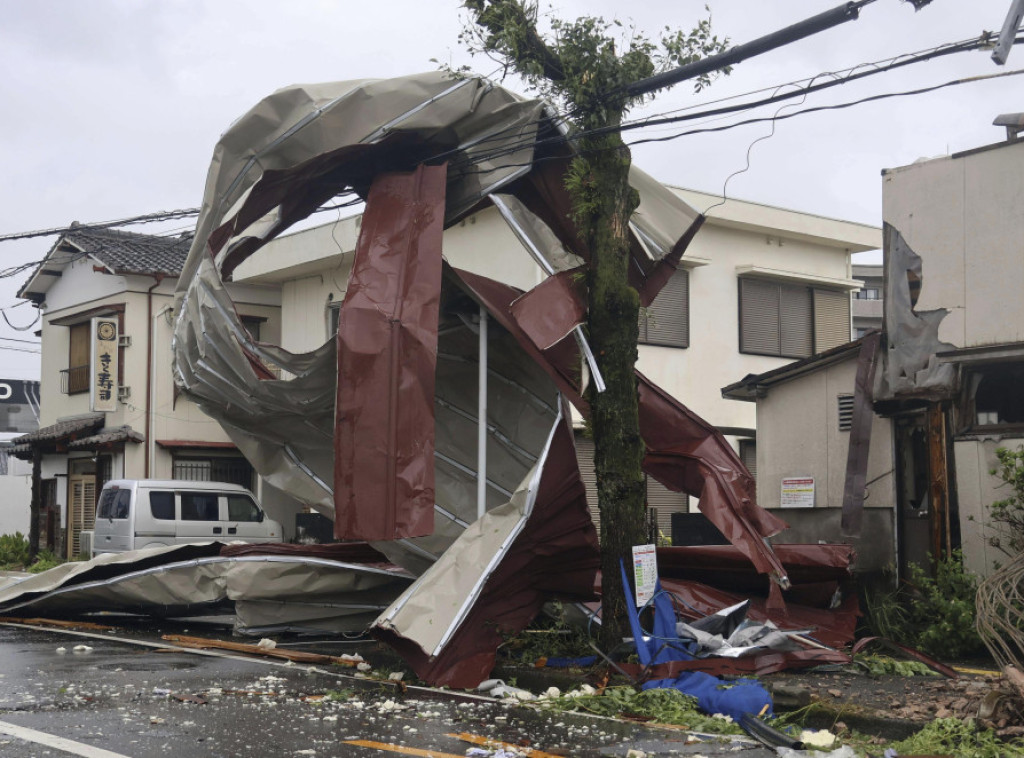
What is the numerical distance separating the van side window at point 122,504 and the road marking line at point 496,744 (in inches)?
649

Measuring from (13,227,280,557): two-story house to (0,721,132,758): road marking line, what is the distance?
2082 centimetres

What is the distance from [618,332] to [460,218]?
2.53 meters

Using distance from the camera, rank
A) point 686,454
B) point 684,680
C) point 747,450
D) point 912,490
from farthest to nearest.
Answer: point 747,450 < point 912,490 < point 686,454 < point 684,680

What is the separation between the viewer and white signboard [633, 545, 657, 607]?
9859mm

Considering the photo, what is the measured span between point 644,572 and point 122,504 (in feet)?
50.0

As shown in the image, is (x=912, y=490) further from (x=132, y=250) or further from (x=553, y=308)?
(x=132, y=250)

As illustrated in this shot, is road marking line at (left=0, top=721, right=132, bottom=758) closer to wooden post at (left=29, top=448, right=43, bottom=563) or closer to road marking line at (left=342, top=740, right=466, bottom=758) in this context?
road marking line at (left=342, top=740, right=466, bottom=758)

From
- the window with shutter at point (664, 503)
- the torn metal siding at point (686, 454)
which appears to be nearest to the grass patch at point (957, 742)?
the torn metal siding at point (686, 454)

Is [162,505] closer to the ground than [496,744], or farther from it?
farther from it

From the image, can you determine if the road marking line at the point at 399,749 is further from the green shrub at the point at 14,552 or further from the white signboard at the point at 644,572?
Result: the green shrub at the point at 14,552

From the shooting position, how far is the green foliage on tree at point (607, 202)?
10.2 meters

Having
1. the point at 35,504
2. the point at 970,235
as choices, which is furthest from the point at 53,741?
the point at 35,504

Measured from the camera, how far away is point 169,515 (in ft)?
74.1

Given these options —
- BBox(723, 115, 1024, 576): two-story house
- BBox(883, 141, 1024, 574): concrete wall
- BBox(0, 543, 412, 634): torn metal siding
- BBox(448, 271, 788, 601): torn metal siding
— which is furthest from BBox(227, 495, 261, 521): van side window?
BBox(883, 141, 1024, 574): concrete wall
